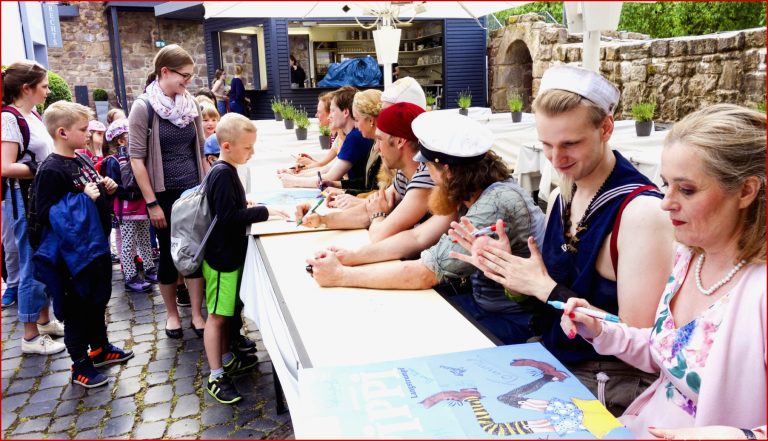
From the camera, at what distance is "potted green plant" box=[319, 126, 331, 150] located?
6.43 meters

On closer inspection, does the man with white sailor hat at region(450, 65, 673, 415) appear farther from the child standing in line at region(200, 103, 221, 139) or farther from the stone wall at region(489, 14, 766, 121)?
the stone wall at region(489, 14, 766, 121)

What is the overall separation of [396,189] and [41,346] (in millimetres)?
2678

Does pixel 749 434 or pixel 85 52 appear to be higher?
pixel 85 52

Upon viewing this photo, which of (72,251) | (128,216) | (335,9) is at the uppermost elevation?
(335,9)

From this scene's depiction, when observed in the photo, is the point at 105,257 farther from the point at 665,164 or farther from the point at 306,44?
the point at 306,44

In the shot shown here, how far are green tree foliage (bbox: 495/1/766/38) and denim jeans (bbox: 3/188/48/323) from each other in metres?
15.4

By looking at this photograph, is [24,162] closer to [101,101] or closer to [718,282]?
[718,282]

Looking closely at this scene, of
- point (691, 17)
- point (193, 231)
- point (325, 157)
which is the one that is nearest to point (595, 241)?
point (193, 231)

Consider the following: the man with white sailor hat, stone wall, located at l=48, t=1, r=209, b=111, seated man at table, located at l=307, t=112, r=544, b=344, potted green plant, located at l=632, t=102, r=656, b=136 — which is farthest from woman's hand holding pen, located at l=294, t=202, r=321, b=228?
stone wall, located at l=48, t=1, r=209, b=111

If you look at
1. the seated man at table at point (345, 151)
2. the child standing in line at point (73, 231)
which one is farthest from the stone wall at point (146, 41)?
the child standing in line at point (73, 231)

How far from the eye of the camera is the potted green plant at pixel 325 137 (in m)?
6.43

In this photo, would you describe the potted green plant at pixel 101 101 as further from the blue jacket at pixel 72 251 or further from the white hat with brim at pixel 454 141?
the white hat with brim at pixel 454 141

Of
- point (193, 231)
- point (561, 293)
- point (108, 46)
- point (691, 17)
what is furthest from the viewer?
point (108, 46)

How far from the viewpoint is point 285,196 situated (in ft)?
13.1
